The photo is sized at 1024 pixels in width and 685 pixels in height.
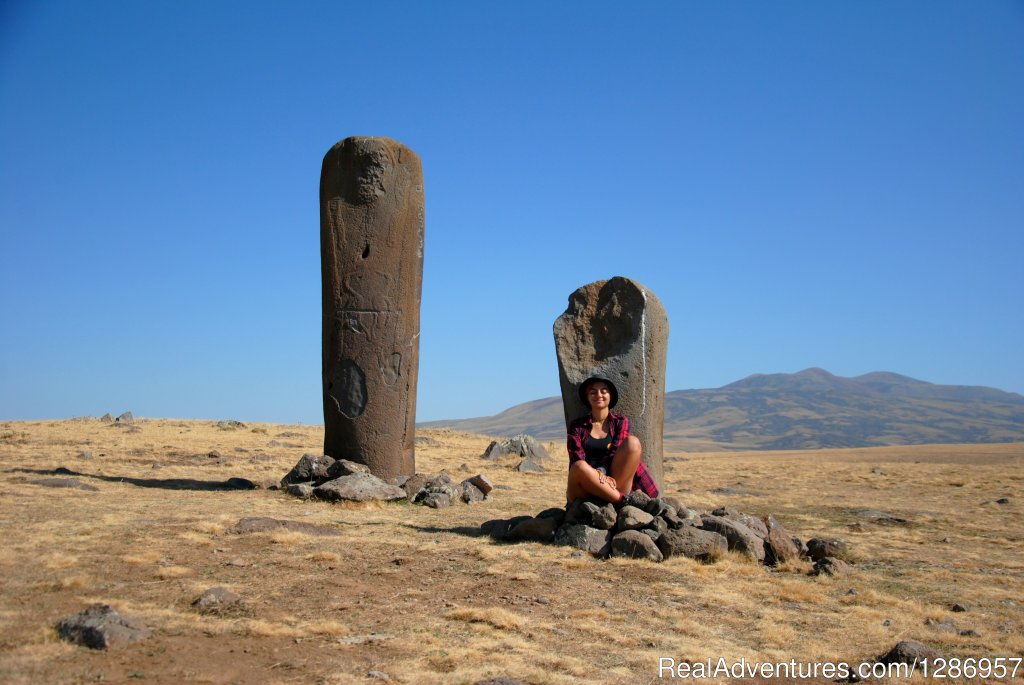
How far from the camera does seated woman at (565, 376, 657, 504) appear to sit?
364 inches

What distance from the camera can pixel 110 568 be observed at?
7363mm

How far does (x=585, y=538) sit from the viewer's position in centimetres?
904

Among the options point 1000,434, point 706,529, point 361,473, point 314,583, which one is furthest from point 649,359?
point 1000,434

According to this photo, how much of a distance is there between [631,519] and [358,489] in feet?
14.8

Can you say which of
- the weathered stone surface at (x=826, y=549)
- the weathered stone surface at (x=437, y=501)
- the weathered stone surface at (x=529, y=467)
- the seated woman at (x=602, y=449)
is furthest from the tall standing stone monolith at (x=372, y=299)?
the weathered stone surface at (x=826, y=549)

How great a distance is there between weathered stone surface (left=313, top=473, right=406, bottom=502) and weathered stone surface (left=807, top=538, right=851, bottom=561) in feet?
18.5

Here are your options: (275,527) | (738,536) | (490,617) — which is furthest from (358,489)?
(490,617)

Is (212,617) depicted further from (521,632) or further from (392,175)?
(392,175)

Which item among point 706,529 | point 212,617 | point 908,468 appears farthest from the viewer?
point 908,468

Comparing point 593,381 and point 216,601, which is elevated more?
point 593,381

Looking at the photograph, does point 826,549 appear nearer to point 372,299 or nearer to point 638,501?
point 638,501

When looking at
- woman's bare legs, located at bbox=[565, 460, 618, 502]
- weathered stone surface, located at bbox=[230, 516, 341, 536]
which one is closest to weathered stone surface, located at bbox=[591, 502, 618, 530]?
woman's bare legs, located at bbox=[565, 460, 618, 502]

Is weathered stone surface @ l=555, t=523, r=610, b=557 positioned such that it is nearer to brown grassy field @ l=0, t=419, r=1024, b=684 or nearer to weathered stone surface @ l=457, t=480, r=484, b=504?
brown grassy field @ l=0, t=419, r=1024, b=684

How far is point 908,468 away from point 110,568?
2197 cm
